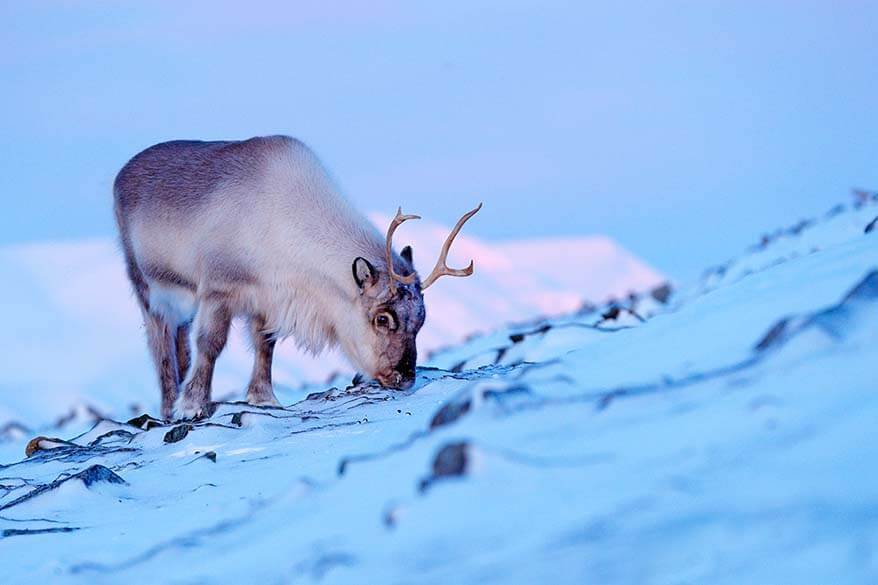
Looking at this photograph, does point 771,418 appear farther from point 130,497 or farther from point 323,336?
point 323,336

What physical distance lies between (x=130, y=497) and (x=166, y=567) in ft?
4.68

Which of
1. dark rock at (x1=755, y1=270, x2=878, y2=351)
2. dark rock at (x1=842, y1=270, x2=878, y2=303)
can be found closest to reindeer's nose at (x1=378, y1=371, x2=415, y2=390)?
dark rock at (x1=755, y1=270, x2=878, y2=351)

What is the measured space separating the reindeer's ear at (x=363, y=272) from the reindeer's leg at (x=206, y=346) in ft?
3.48

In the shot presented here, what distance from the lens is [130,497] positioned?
4.64 m

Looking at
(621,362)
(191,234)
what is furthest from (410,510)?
(191,234)

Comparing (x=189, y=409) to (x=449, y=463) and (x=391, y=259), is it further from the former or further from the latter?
(x=449, y=463)

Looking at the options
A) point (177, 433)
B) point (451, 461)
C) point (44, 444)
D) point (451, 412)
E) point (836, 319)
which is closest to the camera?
point (451, 461)

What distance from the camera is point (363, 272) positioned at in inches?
299

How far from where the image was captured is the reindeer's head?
7.51 meters

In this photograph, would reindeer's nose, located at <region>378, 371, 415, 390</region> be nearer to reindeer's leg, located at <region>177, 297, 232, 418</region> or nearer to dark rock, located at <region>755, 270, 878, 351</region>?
reindeer's leg, located at <region>177, 297, 232, 418</region>

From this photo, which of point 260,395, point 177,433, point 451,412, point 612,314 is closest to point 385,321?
point 260,395

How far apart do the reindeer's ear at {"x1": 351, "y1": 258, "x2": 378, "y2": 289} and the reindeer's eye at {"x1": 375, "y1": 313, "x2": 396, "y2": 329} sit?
201 millimetres

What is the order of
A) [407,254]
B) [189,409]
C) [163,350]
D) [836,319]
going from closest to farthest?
[836,319], [407,254], [189,409], [163,350]

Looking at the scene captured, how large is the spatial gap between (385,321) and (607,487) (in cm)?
500
